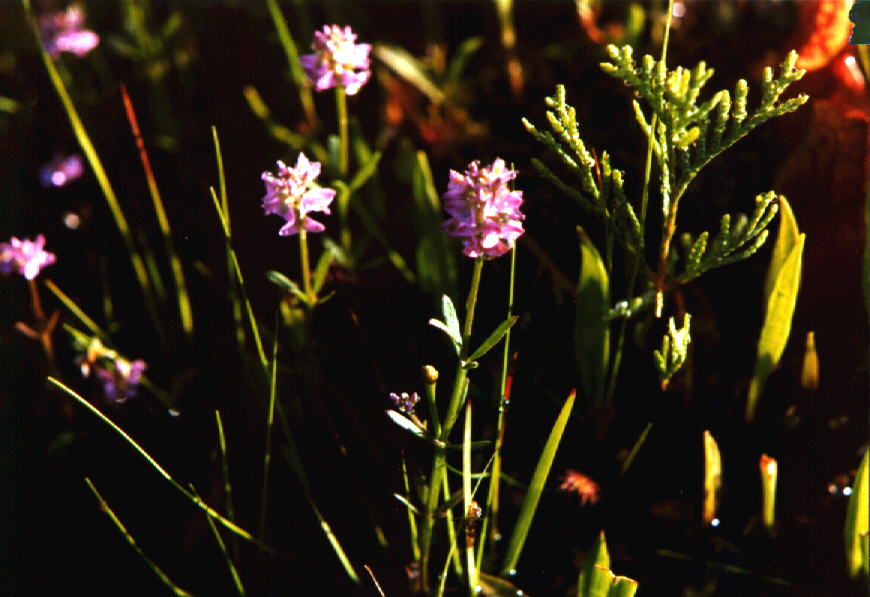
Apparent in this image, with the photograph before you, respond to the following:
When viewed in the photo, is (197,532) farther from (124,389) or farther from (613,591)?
(613,591)

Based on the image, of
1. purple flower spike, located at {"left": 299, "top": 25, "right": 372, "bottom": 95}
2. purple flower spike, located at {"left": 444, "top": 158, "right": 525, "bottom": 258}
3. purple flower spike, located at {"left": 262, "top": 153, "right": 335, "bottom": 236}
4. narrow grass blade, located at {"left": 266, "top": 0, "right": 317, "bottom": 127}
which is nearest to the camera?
purple flower spike, located at {"left": 444, "top": 158, "right": 525, "bottom": 258}

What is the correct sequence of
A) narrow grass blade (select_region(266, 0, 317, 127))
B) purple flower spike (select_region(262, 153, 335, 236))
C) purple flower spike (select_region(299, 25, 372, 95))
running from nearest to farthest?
→ purple flower spike (select_region(262, 153, 335, 236)), purple flower spike (select_region(299, 25, 372, 95)), narrow grass blade (select_region(266, 0, 317, 127))

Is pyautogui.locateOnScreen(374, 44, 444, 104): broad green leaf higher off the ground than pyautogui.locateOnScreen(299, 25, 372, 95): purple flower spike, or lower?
lower

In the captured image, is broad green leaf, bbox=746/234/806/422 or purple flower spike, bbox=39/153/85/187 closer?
broad green leaf, bbox=746/234/806/422

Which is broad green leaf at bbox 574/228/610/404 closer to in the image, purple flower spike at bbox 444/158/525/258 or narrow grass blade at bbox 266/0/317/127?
purple flower spike at bbox 444/158/525/258

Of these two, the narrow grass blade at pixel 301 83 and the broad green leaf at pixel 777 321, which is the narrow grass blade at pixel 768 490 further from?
the narrow grass blade at pixel 301 83

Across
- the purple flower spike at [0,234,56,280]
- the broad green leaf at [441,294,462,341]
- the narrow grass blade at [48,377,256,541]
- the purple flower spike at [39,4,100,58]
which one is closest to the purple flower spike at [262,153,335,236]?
the broad green leaf at [441,294,462,341]
